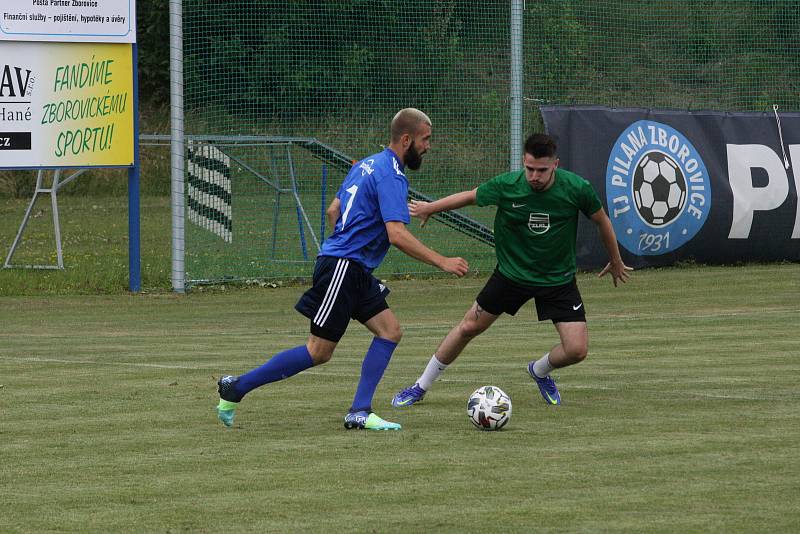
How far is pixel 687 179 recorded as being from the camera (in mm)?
21000

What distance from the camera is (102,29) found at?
18781 millimetres

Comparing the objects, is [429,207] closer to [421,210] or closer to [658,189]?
[421,210]

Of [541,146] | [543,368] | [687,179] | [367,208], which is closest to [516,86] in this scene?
[687,179]

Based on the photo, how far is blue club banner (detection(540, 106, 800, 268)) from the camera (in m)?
20.8

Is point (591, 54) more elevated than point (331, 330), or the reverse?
point (331, 330)

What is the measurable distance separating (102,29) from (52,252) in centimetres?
677

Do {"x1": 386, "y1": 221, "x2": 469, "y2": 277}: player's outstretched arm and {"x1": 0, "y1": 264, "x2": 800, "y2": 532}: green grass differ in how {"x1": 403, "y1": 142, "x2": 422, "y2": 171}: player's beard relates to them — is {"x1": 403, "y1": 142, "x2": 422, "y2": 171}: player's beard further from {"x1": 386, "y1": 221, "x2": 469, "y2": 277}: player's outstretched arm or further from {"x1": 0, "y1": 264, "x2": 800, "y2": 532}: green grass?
{"x1": 0, "y1": 264, "x2": 800, "y2": 532}: green grass

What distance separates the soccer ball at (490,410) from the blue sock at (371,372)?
2.01 ft

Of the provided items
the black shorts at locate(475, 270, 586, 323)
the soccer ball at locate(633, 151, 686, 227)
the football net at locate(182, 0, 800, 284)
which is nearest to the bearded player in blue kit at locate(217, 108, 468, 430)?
the black shorts at locate(475, 270, 586, 323)

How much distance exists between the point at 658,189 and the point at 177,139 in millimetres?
6855

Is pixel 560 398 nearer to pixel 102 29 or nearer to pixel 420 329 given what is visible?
pixel 420 329

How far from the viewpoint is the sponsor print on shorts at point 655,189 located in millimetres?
20719

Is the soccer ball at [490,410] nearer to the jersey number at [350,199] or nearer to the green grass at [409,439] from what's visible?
the green grass at [409,439]

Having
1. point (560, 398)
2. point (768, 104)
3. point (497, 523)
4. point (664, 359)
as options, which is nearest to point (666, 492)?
point (497, 523)
